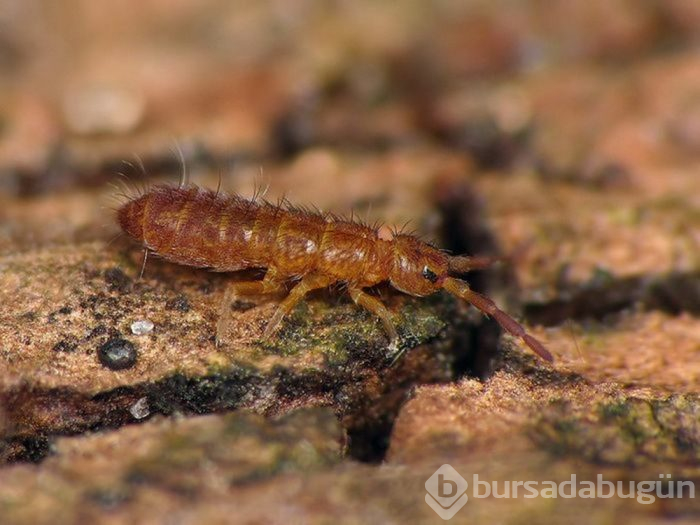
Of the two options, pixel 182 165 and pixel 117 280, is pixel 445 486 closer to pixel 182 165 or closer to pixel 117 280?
pixel 117 280

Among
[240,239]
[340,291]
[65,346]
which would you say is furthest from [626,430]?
[65,346]

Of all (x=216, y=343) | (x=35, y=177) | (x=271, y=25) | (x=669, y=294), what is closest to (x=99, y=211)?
(x=35, y=177)

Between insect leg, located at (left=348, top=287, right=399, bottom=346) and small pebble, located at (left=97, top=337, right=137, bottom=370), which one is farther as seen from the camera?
insect leg, located at (left=348, top=287, right=399, bottom=346)

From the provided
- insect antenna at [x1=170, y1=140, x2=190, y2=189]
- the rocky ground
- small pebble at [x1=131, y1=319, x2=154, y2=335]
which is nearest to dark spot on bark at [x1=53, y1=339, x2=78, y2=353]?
the rocky ground

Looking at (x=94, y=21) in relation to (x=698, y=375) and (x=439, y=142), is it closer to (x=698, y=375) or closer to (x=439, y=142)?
(x=439, y=142)

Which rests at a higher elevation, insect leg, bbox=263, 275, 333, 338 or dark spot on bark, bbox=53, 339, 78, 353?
insect leg, bbox=263, 275, 333, 338

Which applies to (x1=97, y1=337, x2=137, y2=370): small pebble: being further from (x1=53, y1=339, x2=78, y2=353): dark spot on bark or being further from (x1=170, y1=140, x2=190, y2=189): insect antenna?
(x1=170, y1=140, x2=190, y2=189): insect antenna
